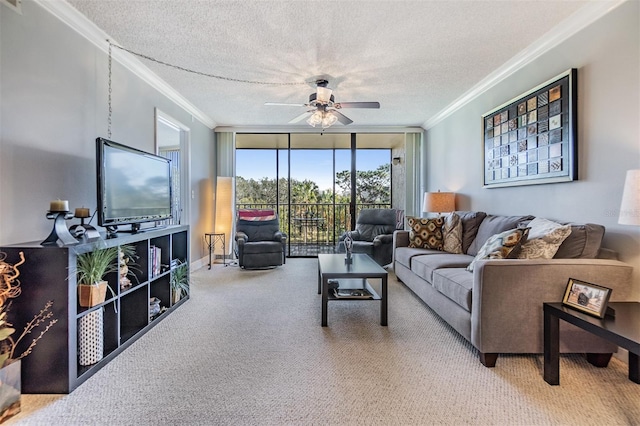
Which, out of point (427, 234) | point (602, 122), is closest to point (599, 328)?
point (602, 122)

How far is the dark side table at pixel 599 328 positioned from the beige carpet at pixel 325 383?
0.10 metres

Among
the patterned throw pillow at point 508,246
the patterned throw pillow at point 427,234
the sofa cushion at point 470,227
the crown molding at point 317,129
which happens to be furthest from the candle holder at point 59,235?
the crown molding at point 317,129

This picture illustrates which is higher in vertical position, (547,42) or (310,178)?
(547,42)

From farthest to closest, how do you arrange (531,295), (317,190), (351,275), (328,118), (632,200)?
(317,190) → (328,118) → (351,275) → (531,295) → (632,200)

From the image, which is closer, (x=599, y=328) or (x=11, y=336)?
(x=599, y=328)

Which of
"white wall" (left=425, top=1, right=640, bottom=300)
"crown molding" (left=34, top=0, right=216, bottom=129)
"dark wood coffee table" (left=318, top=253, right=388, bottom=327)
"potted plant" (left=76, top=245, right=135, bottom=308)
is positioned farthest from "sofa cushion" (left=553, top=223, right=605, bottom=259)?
"crown molding" (left=34, top=0, right=216, bottom=129)

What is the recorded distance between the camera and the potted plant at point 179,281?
307 cm

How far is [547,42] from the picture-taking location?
101 inches

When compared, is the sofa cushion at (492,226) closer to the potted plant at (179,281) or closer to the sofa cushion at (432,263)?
the sofa cushion at (432,263)

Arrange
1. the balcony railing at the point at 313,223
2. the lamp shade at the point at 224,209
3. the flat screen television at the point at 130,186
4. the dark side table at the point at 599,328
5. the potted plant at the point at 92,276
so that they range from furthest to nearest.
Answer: the balcony railing at the point at 313,223 → the lamp shade at the point at 224,209 → the flat screen television at the point at 130,186 → the potted plant at the point at 92,276 → the dark side table at the point at 599,328

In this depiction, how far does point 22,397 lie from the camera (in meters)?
Result: 1.69

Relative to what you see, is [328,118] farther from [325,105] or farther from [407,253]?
[407,253]

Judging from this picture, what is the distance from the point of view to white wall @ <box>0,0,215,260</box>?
1847mm

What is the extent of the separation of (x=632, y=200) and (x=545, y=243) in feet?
1.90
